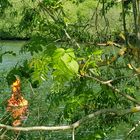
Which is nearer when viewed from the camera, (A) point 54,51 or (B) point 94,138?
(A) point 54,51

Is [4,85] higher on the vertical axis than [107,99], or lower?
lower

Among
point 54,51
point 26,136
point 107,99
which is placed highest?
point 54,51

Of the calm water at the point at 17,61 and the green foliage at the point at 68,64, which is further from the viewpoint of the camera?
the calm water at the point at 17,61

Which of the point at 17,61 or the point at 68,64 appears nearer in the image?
the point at 68,64

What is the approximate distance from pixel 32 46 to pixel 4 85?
817cm

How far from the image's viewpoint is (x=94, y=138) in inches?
142

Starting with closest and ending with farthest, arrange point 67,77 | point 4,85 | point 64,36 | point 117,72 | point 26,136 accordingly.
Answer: point 67,77 < point 64,36 < point 117,72 < point 26,136 < point 4,85

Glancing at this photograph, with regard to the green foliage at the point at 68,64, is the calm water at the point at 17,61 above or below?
below

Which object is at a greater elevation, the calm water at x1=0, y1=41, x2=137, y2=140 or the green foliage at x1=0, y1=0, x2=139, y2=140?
the green foliage at x1=0, y1=0, x2=139, y2=140

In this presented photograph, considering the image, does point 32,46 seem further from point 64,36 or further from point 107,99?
point 107,99

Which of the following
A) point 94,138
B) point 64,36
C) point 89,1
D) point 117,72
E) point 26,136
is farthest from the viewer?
point 26,136

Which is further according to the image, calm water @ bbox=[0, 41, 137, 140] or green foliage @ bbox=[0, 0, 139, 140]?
calm water @ bbox=[0, 41, 137, 140]

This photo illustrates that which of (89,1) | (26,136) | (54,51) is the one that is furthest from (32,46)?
(26,136)

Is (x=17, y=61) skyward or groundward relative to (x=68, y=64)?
groundward
